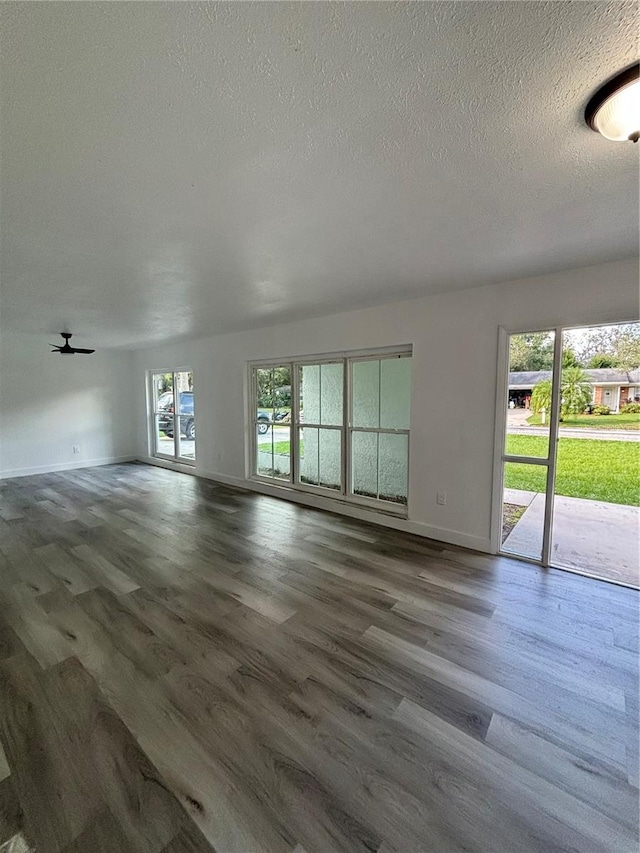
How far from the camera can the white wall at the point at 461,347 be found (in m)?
2.71

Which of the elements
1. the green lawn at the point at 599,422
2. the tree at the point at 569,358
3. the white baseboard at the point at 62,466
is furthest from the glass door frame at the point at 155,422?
the green lawn at the point at 599,422

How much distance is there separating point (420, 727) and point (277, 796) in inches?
26.3

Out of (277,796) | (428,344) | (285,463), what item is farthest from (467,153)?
(285,463)

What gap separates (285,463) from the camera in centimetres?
520

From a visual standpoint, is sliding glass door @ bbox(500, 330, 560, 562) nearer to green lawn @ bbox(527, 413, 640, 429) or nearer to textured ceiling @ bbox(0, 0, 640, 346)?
green lawn @ bbox(527, 413, 640, 429)

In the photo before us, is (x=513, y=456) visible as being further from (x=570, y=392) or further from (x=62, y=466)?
(x=62, y=466)

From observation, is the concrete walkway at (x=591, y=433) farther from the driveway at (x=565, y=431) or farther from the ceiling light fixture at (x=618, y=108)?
the ceiling light fixture at (x=618, y=108)

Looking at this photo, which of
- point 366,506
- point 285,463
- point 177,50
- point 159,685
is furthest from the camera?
point 285,463

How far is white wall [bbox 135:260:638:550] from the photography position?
2713 mm

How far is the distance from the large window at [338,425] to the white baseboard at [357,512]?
0.41 feet

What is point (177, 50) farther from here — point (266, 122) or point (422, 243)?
point (422, 243)

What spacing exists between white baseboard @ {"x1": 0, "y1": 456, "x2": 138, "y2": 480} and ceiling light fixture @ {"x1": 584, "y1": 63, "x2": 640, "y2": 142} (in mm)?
8340

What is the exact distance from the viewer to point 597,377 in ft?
9.43

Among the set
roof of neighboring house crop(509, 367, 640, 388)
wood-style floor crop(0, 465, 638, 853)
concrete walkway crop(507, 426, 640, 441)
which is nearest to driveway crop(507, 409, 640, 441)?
concrete walkway crop(507, 426, 640, 441)
